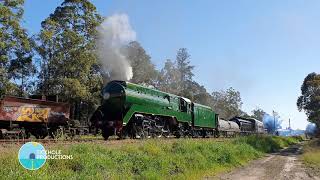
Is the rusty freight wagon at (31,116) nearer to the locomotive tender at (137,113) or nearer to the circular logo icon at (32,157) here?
the locomotive tender at (137,113)

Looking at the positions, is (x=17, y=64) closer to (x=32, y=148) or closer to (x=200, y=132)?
(x=200, y=132)

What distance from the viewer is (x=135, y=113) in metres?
24.8

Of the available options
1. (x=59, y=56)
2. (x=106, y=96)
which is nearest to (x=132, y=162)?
(x=106, y=96)

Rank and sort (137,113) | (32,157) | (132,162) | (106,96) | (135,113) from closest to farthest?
Answer: (32,157)
(132,162)
(135,113)
(137,113)
(106,96)

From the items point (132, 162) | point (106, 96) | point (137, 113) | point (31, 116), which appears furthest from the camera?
point (106, 96)

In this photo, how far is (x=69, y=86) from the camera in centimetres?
4297

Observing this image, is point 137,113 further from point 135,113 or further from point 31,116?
point 31,116

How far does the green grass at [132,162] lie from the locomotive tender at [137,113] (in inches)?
164

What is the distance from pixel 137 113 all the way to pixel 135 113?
220mm

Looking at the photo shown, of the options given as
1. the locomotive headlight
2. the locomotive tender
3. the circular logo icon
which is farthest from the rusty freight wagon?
the circular logo icon

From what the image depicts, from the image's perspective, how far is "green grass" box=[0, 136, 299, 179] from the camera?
10742mm

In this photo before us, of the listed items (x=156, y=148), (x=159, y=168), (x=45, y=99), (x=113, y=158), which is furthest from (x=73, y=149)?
(x=45, y=99)

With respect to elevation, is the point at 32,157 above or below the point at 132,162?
above

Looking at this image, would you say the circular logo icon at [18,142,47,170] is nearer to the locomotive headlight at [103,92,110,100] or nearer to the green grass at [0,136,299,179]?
the green grass at [0,136,299,179]
